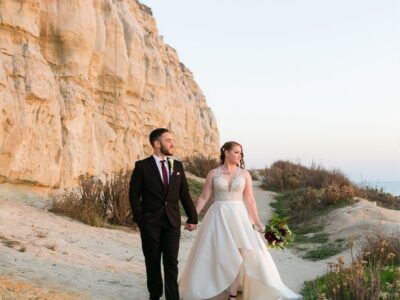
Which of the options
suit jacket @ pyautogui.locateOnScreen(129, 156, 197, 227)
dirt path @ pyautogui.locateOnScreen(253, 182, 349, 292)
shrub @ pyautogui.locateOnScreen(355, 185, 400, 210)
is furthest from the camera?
shrub @ pyautogui.locateOnScreen(355, 185, 400, 210)

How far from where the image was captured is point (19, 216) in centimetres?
804

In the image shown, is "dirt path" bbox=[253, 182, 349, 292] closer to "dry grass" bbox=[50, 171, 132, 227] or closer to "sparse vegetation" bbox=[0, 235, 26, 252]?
"dry grass" bbox=[50, 171, 132, 227]

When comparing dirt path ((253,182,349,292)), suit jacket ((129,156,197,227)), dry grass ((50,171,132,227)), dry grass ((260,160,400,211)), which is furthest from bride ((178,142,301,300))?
dry grass ((260,160,400,211))

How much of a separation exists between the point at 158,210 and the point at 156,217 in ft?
0.23

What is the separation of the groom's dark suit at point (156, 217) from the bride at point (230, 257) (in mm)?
350

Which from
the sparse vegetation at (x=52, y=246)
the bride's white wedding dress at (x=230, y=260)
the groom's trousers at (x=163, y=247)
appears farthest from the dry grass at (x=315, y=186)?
the groom's trousers at (x=163, y=247)

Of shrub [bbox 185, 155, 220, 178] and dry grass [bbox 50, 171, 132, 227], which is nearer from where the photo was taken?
dry grass [bbox 50, 171, 132, 227]

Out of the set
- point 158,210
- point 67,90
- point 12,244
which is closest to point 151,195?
point 158,210

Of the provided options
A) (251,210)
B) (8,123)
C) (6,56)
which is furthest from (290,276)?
(6,56)

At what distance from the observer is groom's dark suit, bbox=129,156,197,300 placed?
4414mm

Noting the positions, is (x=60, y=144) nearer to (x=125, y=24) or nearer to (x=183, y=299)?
(x=183, y=299)

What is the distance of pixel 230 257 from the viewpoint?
15.2 feet

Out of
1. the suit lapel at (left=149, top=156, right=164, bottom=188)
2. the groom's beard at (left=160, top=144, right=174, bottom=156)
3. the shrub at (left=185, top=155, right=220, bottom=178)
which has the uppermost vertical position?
the shrub at (left=185, top=155, right=220, bottom=178)

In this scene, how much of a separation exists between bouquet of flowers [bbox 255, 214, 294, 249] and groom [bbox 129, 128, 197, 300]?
1.02 meters
